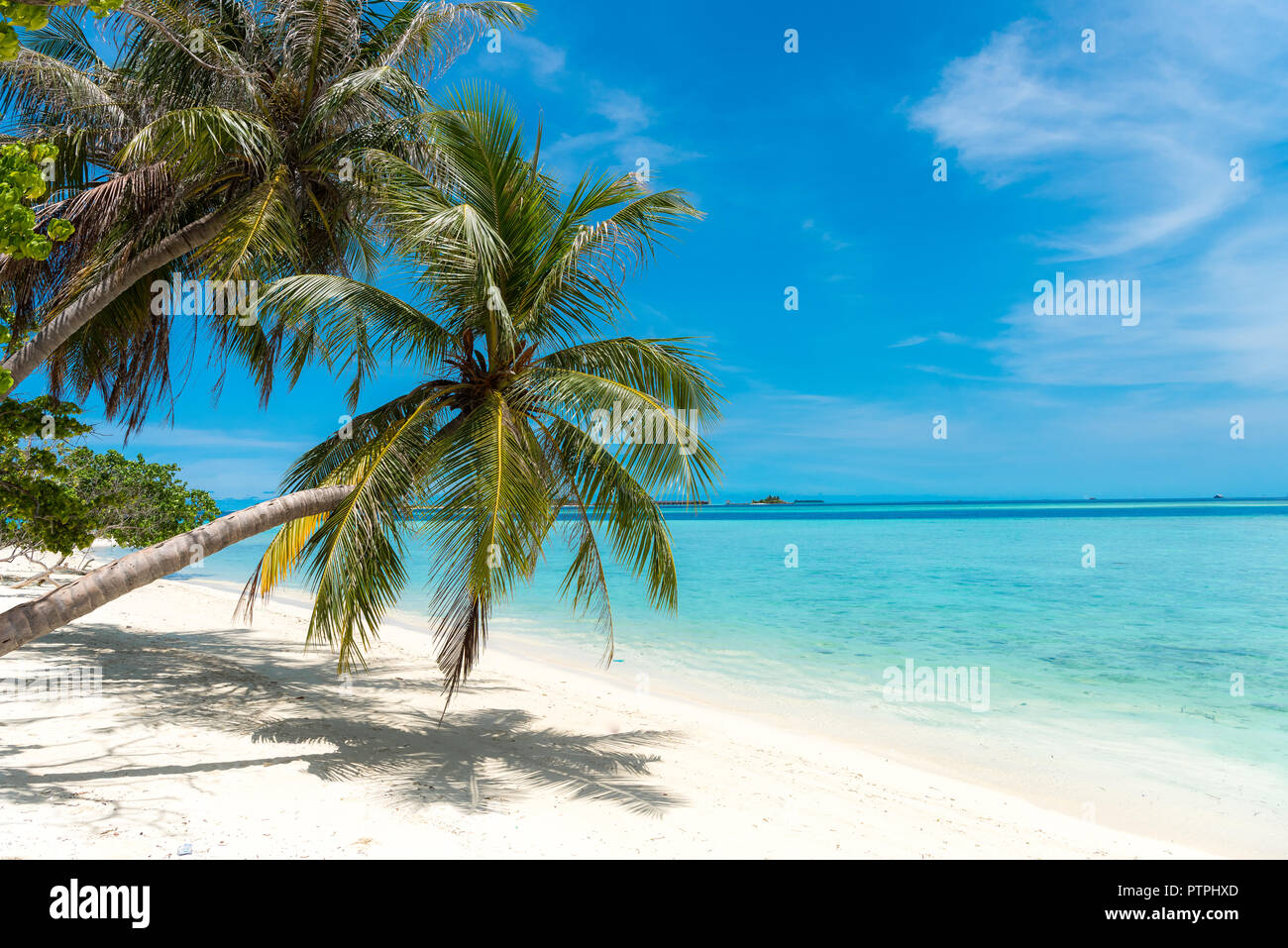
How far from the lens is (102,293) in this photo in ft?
→ 22.6

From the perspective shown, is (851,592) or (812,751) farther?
(851,592)

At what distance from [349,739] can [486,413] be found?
327 centimetres

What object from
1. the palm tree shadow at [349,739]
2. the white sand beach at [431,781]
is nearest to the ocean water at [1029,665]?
the white sand beach at [431,781]

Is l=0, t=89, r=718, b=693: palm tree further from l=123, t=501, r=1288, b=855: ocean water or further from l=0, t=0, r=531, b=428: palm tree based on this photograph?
l=123, t=501, r=1288, b=855: ocean water

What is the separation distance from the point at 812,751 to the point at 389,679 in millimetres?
5658

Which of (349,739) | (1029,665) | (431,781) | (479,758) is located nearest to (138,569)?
(349,739)

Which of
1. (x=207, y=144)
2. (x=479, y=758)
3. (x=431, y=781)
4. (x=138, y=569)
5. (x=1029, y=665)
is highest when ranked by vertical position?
(x=207, y=144)

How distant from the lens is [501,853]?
4074 mm

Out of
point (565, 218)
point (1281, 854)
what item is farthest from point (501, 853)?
point (1281, 854)

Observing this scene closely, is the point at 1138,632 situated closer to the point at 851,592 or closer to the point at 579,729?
the point at 851,592

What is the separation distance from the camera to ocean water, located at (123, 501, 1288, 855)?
7.01m

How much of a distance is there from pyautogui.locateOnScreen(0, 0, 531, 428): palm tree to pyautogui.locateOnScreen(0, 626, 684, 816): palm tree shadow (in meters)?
3.57

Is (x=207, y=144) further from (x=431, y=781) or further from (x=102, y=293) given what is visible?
(x=431, y=781)

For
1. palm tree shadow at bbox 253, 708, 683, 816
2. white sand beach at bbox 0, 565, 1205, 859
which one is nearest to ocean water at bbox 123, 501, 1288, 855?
white sand beach at bbox 0, 565, 1205, 859
